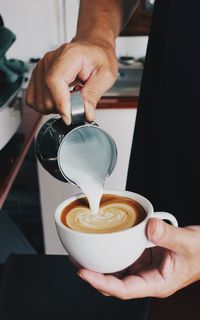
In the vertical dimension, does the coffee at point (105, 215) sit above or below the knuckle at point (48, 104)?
below

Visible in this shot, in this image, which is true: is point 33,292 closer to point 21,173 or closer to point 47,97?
point 47,97

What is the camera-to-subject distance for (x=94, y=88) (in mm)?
683

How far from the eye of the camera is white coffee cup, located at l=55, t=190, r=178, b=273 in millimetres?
546

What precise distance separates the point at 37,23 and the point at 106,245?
152 cm

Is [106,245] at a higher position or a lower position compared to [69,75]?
lower

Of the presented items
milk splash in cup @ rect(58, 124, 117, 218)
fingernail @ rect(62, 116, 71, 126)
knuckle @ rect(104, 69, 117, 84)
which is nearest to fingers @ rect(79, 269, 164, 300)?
milk splash in cup @ rect(58, 124, 117, 218)

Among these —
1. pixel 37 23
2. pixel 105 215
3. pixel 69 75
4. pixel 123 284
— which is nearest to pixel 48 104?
pixel 69 75

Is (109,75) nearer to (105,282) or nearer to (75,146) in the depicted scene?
(75,146)

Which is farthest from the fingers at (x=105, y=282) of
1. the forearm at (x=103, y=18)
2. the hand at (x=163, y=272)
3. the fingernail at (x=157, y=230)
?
the forearm at (x=103, y=18)

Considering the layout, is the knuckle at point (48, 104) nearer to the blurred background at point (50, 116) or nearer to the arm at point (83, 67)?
the arm at point (83, 67)

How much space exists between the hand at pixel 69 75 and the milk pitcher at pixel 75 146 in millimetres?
14

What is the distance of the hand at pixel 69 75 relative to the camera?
594mm

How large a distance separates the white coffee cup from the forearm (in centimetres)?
41

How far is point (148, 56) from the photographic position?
0.84 metres
